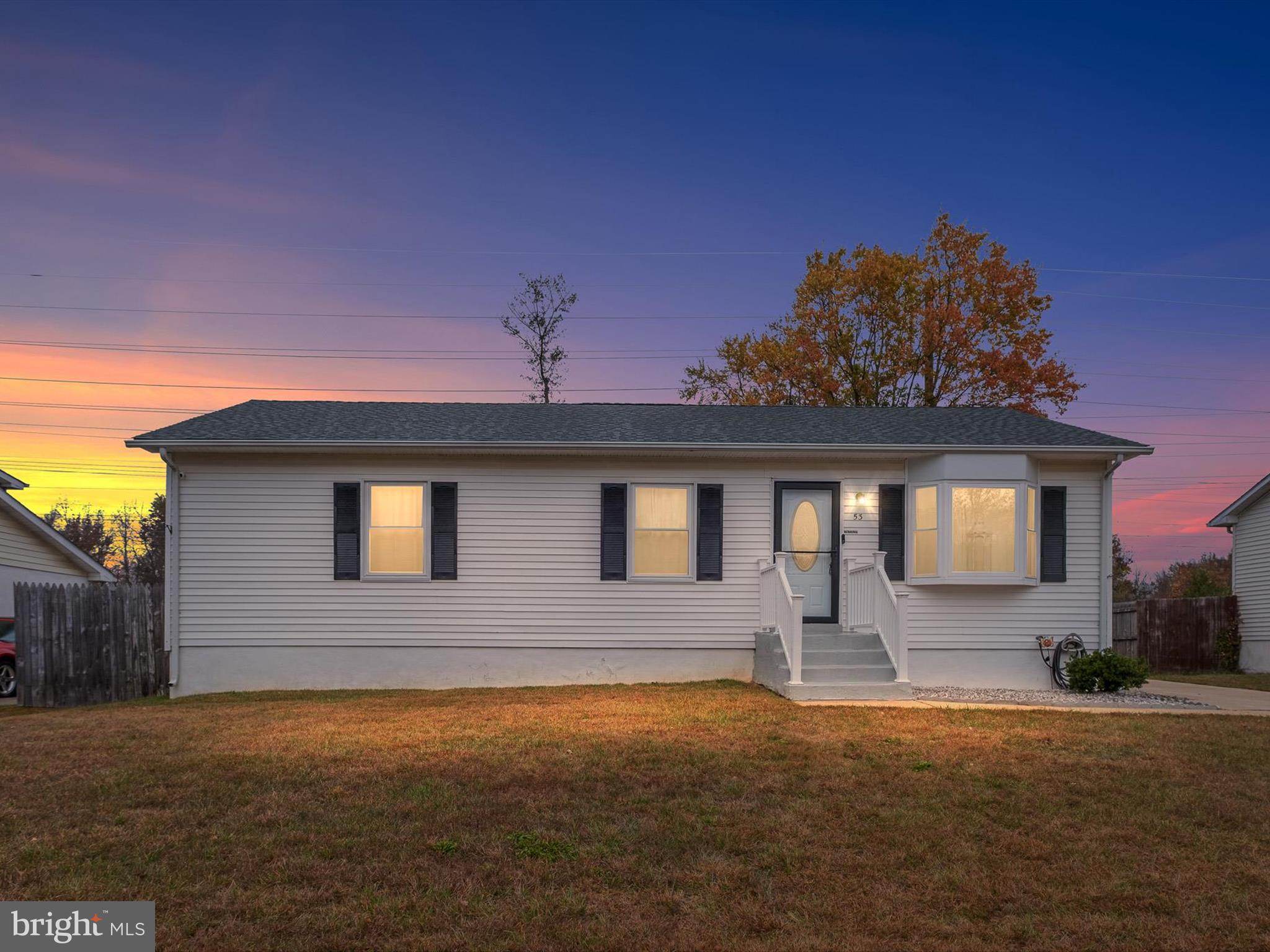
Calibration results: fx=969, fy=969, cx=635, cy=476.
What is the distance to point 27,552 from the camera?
20000mm

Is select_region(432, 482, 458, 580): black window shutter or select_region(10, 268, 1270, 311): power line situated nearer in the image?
select_region(432, 482, 458, 580): black window shutter

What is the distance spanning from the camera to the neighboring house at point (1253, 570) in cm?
2070

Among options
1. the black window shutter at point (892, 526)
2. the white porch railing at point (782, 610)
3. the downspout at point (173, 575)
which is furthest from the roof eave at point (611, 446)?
the white porch railing at point (782, 610)

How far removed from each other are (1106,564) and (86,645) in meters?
13.7

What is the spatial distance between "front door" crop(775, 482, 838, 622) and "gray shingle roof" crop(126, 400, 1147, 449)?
30.8 inches

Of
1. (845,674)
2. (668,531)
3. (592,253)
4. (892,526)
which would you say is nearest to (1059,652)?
(892,526)

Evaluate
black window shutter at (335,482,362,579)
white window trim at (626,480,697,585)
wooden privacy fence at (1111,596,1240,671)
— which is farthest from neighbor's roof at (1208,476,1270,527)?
black window shutter at (335,482,362,579)

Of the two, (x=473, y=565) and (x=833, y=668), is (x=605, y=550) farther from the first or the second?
(x=833, y=668)

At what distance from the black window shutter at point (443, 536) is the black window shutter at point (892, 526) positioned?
576 centimetres

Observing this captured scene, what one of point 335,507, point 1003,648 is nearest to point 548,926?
point 335,507

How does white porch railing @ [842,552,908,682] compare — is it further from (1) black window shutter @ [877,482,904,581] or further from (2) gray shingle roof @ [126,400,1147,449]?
(2) gray shingle roof @ [126,400,1147,449]

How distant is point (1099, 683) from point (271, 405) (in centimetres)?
1229

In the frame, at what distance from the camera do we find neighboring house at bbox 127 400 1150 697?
42.0 ft

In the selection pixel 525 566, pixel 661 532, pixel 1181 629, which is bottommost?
pixel 1181 629
